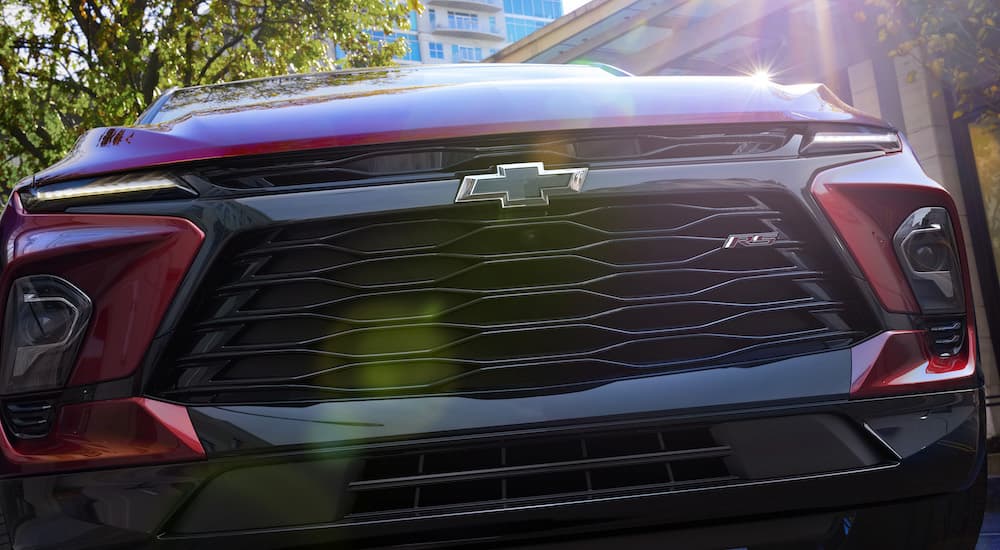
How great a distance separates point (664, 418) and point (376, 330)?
53 cm

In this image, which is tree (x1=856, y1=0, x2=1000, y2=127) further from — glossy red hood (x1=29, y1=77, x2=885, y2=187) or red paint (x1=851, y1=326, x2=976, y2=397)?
red paint (x1=851, y1=326, x2=976, y2=397)

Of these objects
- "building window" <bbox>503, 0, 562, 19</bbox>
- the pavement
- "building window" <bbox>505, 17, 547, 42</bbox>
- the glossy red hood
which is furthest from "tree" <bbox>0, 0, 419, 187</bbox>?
"building window" <bbox>503, 0, 562, 19</bbox>

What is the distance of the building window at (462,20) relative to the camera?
9100 cm

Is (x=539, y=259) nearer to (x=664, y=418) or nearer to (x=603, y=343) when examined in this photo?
(x=603, y=343)

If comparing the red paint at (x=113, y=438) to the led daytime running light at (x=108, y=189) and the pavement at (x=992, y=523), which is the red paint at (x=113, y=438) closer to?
the led daytime running light at (x=108, y=189)

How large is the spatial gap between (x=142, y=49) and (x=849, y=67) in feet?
25.1

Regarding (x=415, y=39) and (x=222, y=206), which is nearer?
(x=222, y=206)

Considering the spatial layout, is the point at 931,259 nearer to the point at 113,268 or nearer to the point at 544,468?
the point at 544,468

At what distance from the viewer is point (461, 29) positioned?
90.9 m

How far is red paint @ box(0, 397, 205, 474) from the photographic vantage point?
5.47 feet

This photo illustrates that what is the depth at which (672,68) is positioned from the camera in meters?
12.5

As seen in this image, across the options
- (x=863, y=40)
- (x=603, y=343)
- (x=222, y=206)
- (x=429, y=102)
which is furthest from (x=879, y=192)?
(x=863, y=40)

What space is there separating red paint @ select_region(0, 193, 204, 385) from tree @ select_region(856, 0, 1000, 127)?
6568 mm

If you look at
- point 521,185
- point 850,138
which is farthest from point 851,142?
point 521,185
